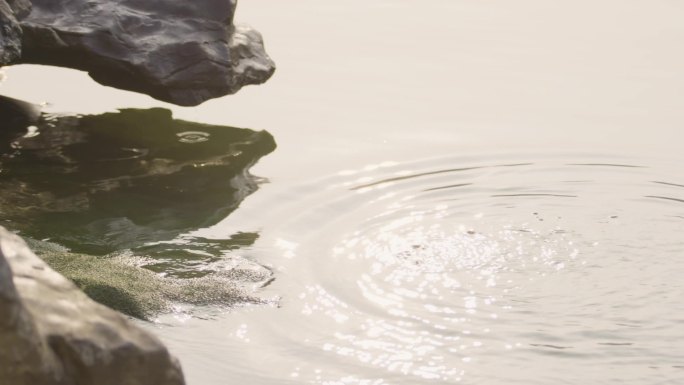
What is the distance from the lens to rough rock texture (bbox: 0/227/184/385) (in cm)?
265

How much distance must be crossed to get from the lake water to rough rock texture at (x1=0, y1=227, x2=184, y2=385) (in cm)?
117

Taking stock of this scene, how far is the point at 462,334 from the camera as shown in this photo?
4.54m

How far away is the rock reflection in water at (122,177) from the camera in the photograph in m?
5.62

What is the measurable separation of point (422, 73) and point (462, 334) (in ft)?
13.5

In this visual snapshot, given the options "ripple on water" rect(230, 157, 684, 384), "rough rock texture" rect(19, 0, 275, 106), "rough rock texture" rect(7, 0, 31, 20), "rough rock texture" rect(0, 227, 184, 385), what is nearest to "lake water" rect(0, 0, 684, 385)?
"ripple on water" rect(230, 157, 684, 384)

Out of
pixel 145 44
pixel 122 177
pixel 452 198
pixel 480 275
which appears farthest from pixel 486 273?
pixel 145 44

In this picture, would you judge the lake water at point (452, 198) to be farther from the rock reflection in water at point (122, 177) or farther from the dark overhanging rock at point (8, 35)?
the dark overhanging rock at point (8, 35)

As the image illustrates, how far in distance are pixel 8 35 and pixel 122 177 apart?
51.1 inches

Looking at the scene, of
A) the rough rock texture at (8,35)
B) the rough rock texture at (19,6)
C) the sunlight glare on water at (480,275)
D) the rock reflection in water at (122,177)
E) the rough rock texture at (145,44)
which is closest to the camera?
the sunlight glare on water at (480,275)

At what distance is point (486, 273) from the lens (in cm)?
517

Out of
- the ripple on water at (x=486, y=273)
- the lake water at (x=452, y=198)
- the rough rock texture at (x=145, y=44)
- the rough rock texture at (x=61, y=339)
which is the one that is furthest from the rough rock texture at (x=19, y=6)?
the rough rock texture at (x=61, y=339)

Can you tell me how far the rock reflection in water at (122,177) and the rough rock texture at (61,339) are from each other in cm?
237

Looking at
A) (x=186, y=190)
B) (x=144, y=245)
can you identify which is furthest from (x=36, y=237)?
(x=186, y=190)

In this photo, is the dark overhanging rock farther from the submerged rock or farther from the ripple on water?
the ripple on water
